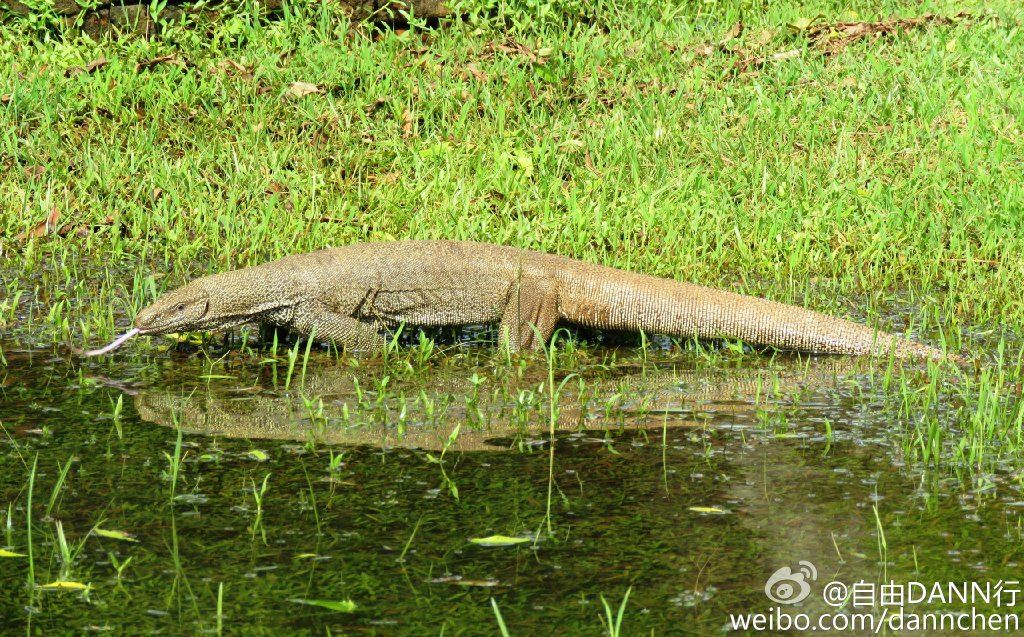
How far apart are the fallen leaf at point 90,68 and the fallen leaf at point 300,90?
1356mm

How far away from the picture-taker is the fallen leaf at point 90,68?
9815mm

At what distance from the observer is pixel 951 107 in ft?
30.6

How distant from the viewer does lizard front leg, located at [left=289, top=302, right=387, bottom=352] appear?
21.4 feet

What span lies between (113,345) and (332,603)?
2742mm

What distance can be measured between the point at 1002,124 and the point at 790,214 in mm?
1909

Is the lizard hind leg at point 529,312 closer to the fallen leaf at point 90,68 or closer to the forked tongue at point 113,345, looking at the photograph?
the forked tongue at point 113,345

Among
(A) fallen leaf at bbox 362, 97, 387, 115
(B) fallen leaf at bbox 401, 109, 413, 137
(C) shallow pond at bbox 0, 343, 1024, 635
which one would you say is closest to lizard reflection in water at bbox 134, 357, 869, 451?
(C) shallow pond at bbox 0, 343, 1024, 635

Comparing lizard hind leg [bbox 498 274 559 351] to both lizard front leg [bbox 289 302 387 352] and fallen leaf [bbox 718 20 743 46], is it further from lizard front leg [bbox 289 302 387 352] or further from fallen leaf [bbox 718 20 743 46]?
fallen leaf [bbox 718 20 743 46]

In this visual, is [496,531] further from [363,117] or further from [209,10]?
[209,10]

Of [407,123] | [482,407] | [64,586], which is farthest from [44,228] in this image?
[64,586]

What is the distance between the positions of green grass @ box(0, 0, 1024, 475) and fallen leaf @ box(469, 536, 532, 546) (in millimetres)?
2231

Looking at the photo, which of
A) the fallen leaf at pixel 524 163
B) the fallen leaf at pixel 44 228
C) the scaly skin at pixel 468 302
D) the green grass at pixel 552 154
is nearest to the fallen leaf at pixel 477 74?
the green grass at pixel 552 154

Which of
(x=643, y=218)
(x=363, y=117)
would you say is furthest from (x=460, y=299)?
(x=363, y=117)

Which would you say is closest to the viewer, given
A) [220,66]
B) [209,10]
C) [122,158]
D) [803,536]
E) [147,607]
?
[147,607]
